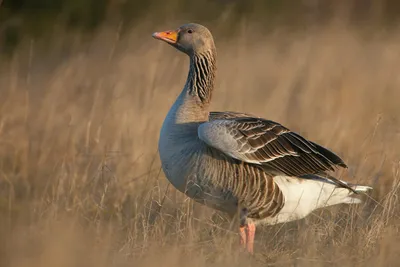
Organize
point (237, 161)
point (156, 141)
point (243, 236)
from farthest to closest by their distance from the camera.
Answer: point (156, 141) → point (243, 236) → point (237, 161)

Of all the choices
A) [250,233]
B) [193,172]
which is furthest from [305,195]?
[193,172]

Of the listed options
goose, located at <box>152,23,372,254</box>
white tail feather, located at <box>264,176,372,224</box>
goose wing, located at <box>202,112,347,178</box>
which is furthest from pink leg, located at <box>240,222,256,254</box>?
goose wing, located at <box>202,112,347,178</box>

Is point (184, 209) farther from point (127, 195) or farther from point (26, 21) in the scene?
point (26, 21)

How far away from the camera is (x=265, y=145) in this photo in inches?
217

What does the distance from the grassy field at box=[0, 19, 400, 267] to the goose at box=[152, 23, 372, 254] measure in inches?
7.2

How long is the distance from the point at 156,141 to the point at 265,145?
111 inches

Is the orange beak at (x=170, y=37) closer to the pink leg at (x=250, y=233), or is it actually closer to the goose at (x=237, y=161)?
the goose at (x=237, y=161)

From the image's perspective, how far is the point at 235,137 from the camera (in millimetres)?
→ 5332

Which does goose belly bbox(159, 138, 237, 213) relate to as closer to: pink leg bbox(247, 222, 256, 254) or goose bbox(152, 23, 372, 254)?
goose bbox(152, 23, 372, 254)

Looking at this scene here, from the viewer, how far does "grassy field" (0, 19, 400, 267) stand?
178 inches

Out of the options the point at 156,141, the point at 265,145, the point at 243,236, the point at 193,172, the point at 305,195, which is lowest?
the point at 243,236

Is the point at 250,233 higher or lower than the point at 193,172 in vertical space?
lower

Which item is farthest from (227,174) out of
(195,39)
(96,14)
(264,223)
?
(96,14)

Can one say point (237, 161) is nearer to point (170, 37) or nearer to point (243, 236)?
point (243, 236)
